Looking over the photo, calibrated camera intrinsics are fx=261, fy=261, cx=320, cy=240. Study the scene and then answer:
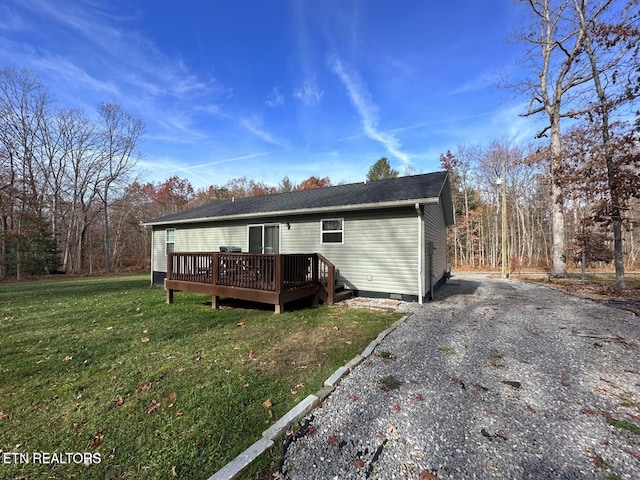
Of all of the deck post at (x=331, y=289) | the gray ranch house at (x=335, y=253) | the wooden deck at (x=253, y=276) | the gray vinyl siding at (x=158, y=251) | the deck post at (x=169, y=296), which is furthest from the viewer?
the gray vinyl siding at (x=158, y=251)

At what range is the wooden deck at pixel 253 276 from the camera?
606 cm

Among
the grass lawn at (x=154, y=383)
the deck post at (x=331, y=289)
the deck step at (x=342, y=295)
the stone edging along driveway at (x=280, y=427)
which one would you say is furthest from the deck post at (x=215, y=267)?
the stone edging along driveway at (x=280, y=427)

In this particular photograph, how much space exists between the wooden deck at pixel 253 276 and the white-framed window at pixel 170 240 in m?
5.26

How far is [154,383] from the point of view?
2.95m

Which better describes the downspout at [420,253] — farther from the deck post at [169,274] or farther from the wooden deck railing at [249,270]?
the deck post at [169,274]

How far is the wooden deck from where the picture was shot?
6.06 m

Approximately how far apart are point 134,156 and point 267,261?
2214cm

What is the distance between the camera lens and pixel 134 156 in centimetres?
2158

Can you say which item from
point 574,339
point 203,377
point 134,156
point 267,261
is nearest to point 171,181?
point 134,156

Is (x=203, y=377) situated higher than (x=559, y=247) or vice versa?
(x=559, y=247)

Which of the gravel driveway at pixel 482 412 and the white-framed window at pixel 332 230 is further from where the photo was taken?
the white-framed window at pixel 332 230

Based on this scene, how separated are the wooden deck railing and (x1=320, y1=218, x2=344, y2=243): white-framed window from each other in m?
0.99

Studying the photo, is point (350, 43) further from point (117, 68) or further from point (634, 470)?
point (634, 470)

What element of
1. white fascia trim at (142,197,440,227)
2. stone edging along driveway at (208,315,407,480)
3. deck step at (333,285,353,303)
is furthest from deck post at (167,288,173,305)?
stone edging along driveway at (208,315,407,480)
